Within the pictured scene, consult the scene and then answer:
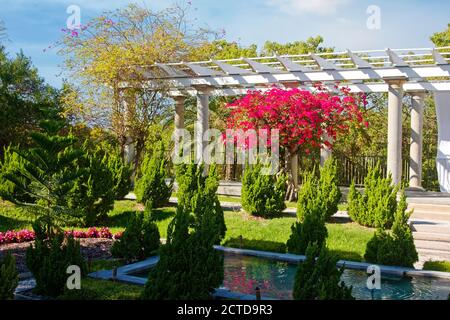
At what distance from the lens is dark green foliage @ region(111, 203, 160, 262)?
9.09 meters

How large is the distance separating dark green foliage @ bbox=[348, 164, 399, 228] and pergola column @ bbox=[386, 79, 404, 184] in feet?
8.48

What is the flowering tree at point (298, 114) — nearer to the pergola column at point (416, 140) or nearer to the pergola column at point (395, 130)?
the pergola column at point (395, 130)

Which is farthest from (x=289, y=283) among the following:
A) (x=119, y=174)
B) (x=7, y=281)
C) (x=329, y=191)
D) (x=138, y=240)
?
(x=119, y=174)

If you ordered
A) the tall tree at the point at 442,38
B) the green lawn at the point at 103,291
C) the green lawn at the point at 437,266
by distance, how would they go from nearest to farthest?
1. the green lawn at the point at 103,291
2. the green lawn at the point at 437,266
3. the tall tree at the point at 442,38

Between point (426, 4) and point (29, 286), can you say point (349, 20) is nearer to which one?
point (426, 4)

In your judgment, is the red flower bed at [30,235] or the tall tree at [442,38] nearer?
the red flower bed at [30,235]

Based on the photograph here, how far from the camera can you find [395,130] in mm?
14336

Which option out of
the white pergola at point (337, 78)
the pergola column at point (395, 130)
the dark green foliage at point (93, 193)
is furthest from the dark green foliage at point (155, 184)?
the pergola column at point (395, 130)

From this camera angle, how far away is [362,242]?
10.5m

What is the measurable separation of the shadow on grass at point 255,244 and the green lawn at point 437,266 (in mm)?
→ 2435

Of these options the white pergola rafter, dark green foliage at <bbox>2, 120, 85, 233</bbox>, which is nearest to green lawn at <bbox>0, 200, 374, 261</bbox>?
dark green foliage at <bbox>2, 120, 85, 233</bbox>

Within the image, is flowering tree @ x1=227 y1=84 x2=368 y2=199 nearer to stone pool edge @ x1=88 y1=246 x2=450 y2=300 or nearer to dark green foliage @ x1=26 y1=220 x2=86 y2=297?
stone pool edge @ x1=88 y1=246 x2=450 y2=300

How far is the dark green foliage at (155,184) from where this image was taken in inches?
552

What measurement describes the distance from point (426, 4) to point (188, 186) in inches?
268
